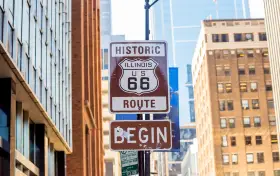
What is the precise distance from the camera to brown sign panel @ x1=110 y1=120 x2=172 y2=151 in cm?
970

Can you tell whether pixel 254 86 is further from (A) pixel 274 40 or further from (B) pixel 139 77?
(B) pixel 139 77

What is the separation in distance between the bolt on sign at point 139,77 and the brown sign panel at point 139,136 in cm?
29

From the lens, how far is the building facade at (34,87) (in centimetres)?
2173

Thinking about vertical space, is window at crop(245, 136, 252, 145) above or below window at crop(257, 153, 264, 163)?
above

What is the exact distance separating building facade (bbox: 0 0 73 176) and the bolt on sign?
30.5ft

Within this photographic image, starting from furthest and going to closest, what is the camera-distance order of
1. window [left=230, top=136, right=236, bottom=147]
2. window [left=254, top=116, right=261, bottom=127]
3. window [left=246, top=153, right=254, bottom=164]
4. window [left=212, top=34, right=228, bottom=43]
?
1. window [left=212, top=34, right=228, bottom=43]
2. window [left=254, top=116, right=261, bottom=127]
3. window [left=230, top=136, right=236, bottom=147]
4. window [left=246, top=153, right=254, bottom=164]

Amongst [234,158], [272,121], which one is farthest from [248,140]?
[272,121]

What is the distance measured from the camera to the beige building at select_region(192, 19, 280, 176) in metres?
112

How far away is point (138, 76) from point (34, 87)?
15573 mm

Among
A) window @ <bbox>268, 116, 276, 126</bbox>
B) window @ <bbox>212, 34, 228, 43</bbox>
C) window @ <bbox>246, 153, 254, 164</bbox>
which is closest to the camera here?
window @ <bbox>246, 153, 254, 164</bbox>

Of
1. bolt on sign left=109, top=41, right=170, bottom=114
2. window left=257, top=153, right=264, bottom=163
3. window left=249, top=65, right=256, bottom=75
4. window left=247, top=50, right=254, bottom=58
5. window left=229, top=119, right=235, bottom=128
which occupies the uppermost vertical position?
window left=247, top=50, right=254, bottom=58

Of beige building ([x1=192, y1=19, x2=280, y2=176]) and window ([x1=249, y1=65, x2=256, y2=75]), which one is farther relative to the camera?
window ([x1=249, y1=65, x2=256, y2=75])

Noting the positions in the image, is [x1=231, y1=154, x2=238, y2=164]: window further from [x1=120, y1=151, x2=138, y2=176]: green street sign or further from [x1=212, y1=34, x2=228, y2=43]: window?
[x1=120, y1=151, x2=138, y2=176]: green street sign

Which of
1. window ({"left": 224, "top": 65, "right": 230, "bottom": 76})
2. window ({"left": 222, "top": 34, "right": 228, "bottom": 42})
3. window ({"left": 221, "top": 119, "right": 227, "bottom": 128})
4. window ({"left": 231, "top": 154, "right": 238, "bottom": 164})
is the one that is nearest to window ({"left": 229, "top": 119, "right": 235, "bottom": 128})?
window ({"left": 221, "top": 119, "right": 227, "bottom": 128})
